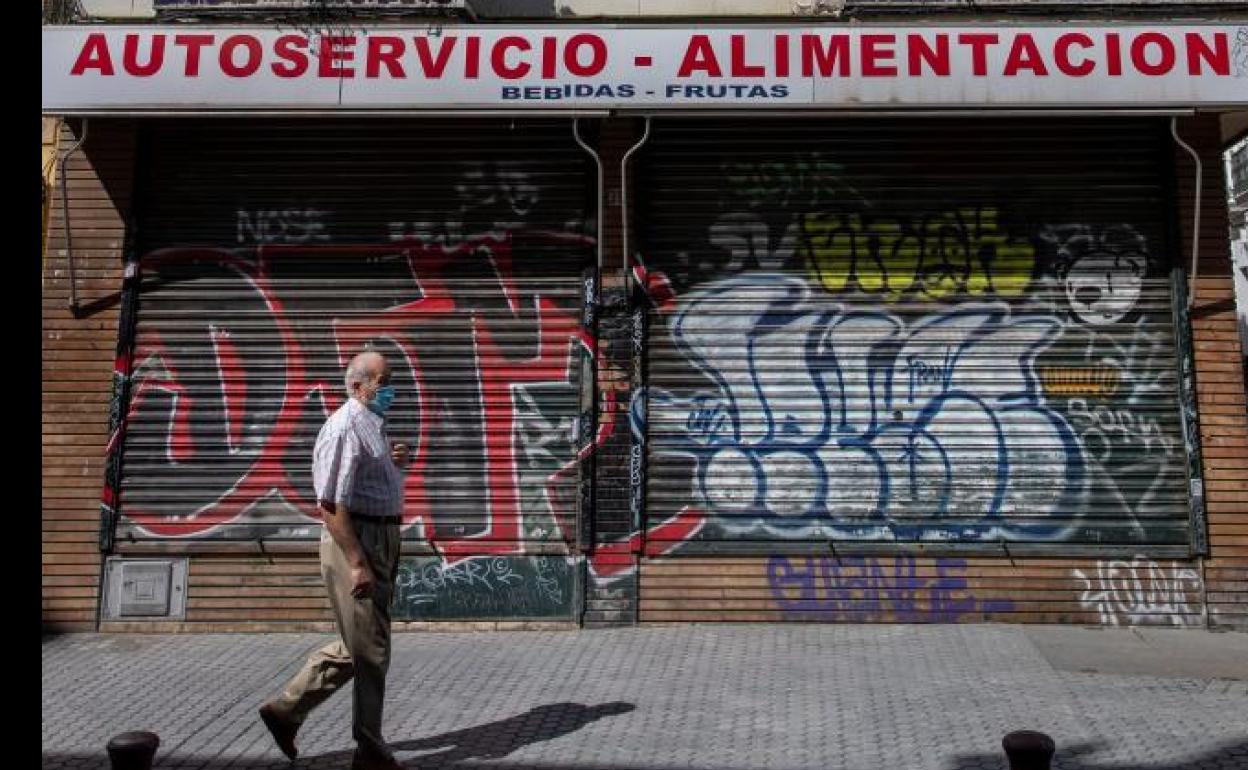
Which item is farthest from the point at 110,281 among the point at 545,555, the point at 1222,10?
the point at 1222,10

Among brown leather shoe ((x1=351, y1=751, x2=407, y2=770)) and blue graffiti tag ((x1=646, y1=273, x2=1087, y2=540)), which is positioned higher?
blue graffiti tag ((x1=646, y1=273, x2=1087, y2=540))

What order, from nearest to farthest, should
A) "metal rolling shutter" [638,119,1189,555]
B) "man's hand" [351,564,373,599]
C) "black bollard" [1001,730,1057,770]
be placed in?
"black bollard" [1001,730,1057,770] → "man's hand" [351,564,373,599] → "metal rolling shutter" [638,119,1189,555]

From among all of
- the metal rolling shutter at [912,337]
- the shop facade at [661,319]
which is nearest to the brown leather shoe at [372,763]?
the shop facade at [661,319]

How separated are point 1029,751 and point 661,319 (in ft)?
16.8

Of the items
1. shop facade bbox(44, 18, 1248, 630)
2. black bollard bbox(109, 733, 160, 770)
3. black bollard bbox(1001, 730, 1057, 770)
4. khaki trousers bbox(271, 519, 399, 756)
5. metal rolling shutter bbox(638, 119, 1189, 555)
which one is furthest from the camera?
metal rolling shutter bbox(638, 119, 1189, 555)

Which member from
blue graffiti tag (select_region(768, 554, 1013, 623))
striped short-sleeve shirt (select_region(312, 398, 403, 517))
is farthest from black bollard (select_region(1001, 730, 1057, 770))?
blue graffiti tag (select_region(768, 554, 1013, 623))

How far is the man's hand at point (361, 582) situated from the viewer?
4.59 metres

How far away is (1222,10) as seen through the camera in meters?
7.98

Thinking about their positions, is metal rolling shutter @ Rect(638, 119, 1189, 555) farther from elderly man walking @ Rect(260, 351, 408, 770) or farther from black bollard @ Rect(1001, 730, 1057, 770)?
black bollard @ Rect(1001, 730, 1057, 770)

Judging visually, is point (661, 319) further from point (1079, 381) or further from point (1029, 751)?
point (1029, 751)

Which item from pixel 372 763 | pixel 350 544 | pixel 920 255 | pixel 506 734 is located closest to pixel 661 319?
pixel 920 255

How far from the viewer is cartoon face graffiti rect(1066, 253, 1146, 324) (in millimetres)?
8008

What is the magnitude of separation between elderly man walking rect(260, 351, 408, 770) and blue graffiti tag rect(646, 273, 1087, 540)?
3484 mm

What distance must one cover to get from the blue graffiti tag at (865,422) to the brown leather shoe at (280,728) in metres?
3.93
